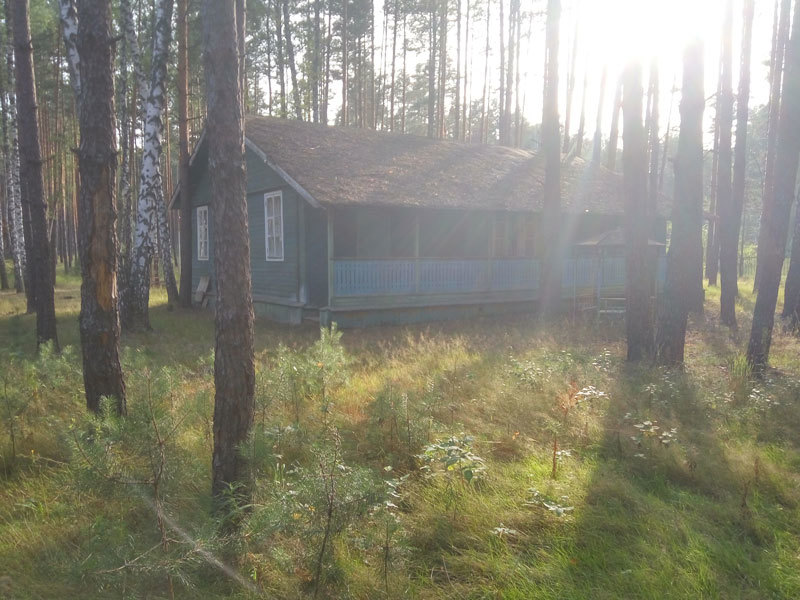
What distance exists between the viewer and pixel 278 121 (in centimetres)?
1773

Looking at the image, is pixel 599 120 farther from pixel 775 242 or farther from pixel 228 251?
pixel 228 251

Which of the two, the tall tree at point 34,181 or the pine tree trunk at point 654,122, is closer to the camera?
the tall tree at point 34,181

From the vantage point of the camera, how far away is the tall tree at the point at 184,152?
55.8ft

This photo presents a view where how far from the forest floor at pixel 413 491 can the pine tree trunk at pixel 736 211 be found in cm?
836

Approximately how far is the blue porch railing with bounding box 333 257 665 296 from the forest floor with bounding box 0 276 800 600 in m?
7.66

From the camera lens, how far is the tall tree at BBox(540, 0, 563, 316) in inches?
579

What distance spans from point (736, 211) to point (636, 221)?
927cm

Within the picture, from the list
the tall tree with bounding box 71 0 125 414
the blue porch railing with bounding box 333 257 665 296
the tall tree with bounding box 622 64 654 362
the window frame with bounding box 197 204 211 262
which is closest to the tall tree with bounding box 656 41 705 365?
the tall tree with bounding box 622 64 654 362

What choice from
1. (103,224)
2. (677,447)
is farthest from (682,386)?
(103,224)

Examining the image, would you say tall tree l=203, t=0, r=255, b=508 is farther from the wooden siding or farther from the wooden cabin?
the wooden siding

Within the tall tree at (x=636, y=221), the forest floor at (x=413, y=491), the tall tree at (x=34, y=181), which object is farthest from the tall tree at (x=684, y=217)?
the tall tree at (x=34, y=181)

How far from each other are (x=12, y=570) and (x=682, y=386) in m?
6.77

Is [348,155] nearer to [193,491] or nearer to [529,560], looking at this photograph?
[193,491]

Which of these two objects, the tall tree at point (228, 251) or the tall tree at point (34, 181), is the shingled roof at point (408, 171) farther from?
the tall tree at point (228, 251)
